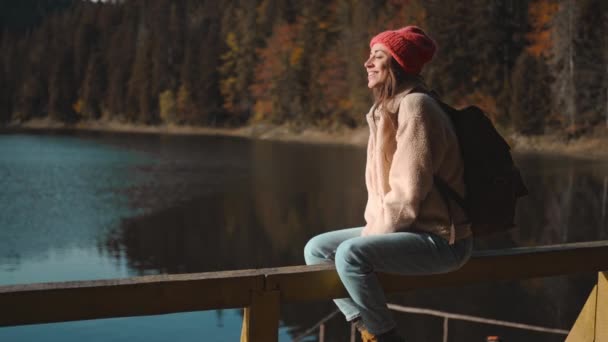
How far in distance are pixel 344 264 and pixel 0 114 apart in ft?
374

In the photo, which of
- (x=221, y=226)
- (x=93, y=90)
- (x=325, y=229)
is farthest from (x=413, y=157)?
(x=93, y=90)

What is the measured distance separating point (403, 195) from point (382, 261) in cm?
24

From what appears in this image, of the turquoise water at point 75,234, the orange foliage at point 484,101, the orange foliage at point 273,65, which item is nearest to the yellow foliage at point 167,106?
the orange foliage at point 273,65

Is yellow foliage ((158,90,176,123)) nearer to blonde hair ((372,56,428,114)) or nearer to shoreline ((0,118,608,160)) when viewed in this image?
shoreline ((0,118,608,160))

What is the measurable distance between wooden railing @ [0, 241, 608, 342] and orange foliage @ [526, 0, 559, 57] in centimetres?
4835

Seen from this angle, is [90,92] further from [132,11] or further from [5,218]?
[5,218]

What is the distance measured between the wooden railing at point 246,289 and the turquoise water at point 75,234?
9532mm

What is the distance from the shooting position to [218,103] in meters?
79.9

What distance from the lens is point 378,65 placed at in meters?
2.70

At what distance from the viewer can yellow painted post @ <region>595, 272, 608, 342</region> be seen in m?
2.82

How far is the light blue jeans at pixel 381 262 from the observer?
2.44 metres

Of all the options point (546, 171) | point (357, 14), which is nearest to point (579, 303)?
point (546, 171)

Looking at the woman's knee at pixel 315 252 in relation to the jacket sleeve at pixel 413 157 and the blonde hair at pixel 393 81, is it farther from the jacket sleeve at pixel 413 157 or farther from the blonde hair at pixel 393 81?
the blonde hair at pixel 393 81

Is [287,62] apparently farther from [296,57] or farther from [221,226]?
[221,226]
